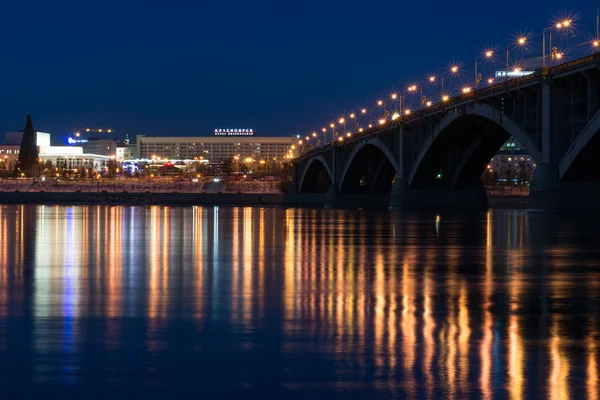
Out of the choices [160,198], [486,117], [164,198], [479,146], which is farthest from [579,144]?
[164,198]

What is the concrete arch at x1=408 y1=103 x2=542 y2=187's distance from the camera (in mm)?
61906

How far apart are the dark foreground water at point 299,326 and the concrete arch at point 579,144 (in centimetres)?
2603

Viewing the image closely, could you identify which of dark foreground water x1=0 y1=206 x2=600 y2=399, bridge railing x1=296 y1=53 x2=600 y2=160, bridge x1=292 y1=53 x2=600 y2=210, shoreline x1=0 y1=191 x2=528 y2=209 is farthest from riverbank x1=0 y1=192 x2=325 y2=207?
dark foreground water x1=0 y1=206 x2=600 y2=399

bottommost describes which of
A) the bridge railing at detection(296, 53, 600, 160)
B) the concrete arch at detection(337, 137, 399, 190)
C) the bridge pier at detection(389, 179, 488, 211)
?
the bridge pier at detection(389, 179, 488, 211)

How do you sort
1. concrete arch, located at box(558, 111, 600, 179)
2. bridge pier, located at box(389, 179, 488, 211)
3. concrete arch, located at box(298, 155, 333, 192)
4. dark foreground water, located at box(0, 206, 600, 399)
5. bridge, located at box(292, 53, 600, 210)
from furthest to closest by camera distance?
concrete arch, located at box(298, 155, 333, 192), bridge pier, located at box(389, 179, 488, 211), bridge, located at box(292, 53, 600, 210), concrete arch, located at box(558, 111, 600, 179), dark foreground water, located at box(0, 206, 600, 399)

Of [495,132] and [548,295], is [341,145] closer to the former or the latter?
[495,132]

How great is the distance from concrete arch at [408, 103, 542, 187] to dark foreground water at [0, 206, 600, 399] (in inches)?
1371

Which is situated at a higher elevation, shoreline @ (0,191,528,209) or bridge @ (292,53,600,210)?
bridge @ (292,53,600,210)

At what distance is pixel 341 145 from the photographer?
124312mm

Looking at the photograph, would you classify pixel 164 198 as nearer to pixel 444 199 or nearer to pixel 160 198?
pixel 160 198

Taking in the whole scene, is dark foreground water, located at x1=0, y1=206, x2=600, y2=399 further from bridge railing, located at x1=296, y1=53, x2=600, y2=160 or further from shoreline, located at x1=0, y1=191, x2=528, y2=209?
shoreline, located at x1=0, y1=191, x2=528, y2=209

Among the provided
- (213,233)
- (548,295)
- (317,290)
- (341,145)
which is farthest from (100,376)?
(341,145)

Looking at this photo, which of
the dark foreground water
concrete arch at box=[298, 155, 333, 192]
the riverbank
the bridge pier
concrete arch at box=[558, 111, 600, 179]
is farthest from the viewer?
the riverbank

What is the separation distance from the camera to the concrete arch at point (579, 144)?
171 ft
